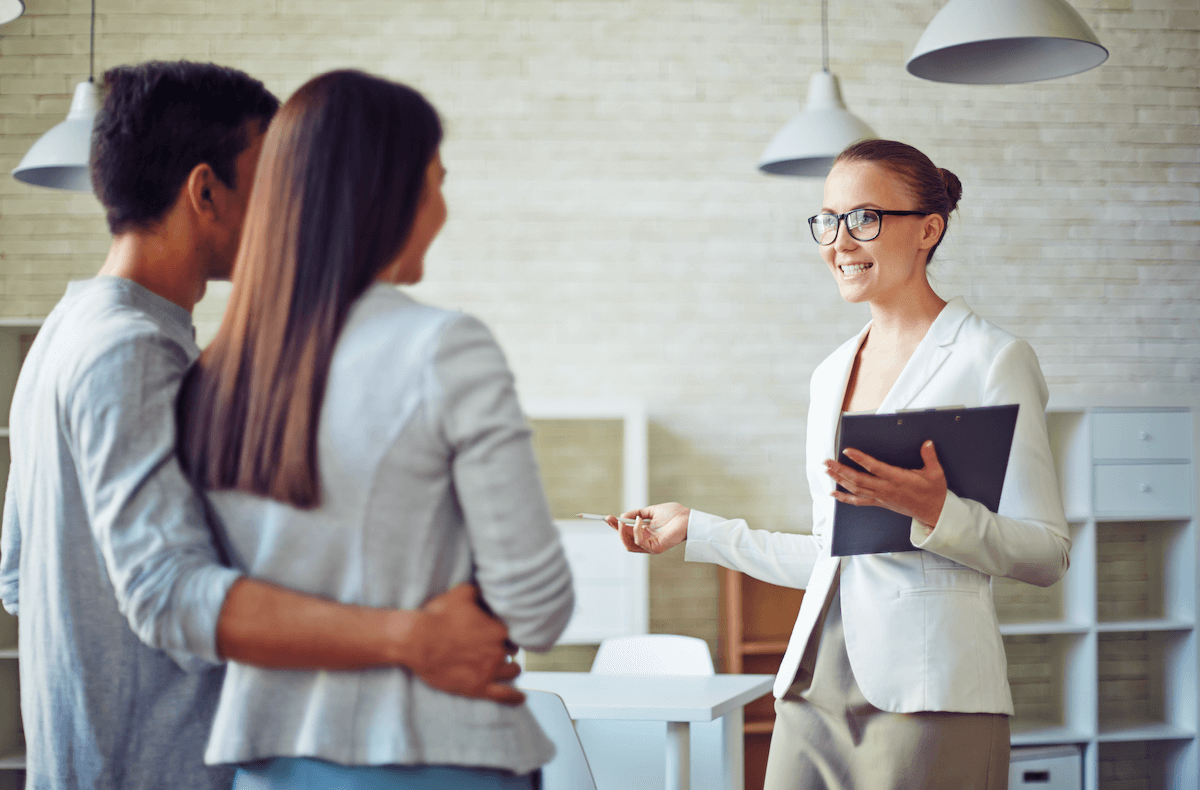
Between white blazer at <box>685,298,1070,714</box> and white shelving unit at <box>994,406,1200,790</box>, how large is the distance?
2.76 m

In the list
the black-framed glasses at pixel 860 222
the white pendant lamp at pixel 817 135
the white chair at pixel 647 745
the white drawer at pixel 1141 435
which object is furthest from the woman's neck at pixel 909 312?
the white drawer at pixel 1141 435

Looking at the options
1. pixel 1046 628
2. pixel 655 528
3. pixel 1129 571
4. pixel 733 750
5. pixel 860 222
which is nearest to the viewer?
pixel 860 222

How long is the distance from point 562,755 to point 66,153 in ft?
8.13

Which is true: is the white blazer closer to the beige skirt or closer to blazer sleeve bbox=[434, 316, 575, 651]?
the beige skirt

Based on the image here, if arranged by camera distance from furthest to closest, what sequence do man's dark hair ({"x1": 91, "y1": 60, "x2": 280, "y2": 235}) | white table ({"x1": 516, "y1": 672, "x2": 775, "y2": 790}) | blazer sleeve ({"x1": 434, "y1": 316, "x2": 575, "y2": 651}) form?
white table ({"x1": 516, "y1": 672, "x2": 775, "y2": 790}) < man's dark hair ({"x1": 91, "y1": 60, "x2": 280, "y2": 235}) < blazer sleeve ({"x1": 434, "y1": 316, "x2": 575, "y2": 651})

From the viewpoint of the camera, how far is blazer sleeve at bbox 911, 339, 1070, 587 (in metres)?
1.53

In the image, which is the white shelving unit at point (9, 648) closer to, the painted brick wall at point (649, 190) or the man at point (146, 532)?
the painted brick wall at point (649, 190)

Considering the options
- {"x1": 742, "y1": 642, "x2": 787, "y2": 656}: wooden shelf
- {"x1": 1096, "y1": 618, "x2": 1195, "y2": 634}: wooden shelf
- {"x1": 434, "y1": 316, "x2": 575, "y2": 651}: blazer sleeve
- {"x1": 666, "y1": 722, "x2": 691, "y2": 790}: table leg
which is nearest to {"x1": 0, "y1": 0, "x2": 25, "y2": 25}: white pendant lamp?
{"x1": 434, "y1": 316, "x2": 575, "y2": 651}: blazer sleeve

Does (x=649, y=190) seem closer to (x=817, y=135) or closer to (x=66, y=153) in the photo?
(x=817, y=135)

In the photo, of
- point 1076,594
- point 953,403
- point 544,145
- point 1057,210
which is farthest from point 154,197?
point 1057,210

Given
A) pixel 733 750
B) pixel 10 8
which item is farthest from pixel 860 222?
pixel 10 8

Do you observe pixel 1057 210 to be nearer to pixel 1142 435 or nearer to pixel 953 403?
pixel 1142 435

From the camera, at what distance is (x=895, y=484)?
145 centimetres

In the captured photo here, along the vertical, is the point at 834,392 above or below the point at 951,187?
below
